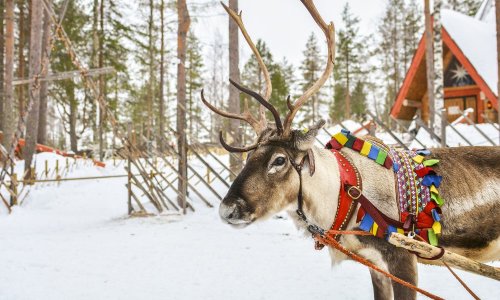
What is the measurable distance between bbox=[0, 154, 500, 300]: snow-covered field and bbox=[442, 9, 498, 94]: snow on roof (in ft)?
40.8

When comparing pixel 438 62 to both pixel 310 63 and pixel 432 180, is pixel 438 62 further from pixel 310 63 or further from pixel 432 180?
pixel 310 63

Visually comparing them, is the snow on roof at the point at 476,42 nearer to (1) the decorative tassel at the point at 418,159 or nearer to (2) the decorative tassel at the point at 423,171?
(1) the decorative tassel at the point at 418,159

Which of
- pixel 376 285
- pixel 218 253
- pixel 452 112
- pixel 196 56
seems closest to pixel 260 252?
pixel 218 253

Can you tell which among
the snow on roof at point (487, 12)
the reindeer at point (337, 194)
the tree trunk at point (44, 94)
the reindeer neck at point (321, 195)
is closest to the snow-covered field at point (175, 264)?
the reindeer neck at point (321, 195)

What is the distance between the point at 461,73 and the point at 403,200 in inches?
753

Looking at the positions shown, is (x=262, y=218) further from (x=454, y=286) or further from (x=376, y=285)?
(x=454, y=286)

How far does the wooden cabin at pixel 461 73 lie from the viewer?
15.9 meters

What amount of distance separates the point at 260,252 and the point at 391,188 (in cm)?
374

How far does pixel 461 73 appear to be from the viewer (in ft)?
61.5

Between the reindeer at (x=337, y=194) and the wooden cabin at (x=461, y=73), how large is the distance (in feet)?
47.4

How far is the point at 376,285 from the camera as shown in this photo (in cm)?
307

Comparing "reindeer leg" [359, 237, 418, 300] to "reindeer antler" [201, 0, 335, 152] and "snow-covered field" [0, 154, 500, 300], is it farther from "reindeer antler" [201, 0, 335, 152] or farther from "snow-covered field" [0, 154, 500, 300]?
"reindeer antler" [201, 0, 335, 152]

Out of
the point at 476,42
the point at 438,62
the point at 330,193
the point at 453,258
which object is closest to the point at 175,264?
the point at 330,193

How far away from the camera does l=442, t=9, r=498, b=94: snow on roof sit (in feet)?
50.9
